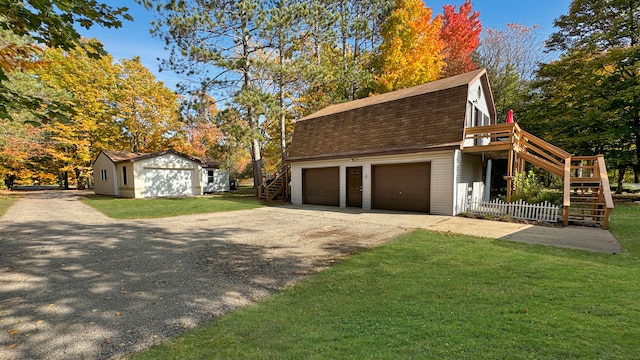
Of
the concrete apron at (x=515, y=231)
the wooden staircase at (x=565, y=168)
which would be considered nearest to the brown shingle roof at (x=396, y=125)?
the wooden staircase at (x=565, y=168)

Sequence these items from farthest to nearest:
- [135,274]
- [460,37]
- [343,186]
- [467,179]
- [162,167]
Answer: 1. [460,37]
2. [162,167]
3. [343,186]
4. [467,179]
5. [135,274]

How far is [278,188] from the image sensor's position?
17688mm

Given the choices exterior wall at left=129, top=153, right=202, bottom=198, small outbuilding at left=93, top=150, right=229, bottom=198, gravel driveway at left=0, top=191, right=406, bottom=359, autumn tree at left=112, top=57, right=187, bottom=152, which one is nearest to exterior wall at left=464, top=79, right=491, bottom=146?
gravel driveway at left=0, top=191, right=406, bottom=359

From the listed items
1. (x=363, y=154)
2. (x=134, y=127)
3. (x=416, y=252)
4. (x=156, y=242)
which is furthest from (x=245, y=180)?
(x=416, y=252)

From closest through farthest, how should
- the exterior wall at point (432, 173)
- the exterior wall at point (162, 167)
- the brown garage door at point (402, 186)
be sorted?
1. the exterior wall at point (432, 173)
2. the brown garage door at point (402, 186)
3. the exterior wall at point (162, 167)

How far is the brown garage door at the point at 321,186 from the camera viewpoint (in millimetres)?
14109

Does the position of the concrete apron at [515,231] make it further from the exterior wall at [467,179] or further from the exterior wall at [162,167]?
the exterior wall at [162,167]

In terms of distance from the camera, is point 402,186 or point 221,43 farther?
point 221,43

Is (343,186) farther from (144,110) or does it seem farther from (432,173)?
(144,110)

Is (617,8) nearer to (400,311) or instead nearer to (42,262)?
(400,311)

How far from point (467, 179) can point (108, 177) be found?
87.7ft

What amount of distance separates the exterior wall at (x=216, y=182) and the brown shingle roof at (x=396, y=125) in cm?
1334

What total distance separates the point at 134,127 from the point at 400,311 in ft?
103

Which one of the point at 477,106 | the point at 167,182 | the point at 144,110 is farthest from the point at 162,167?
the point at 477,106
